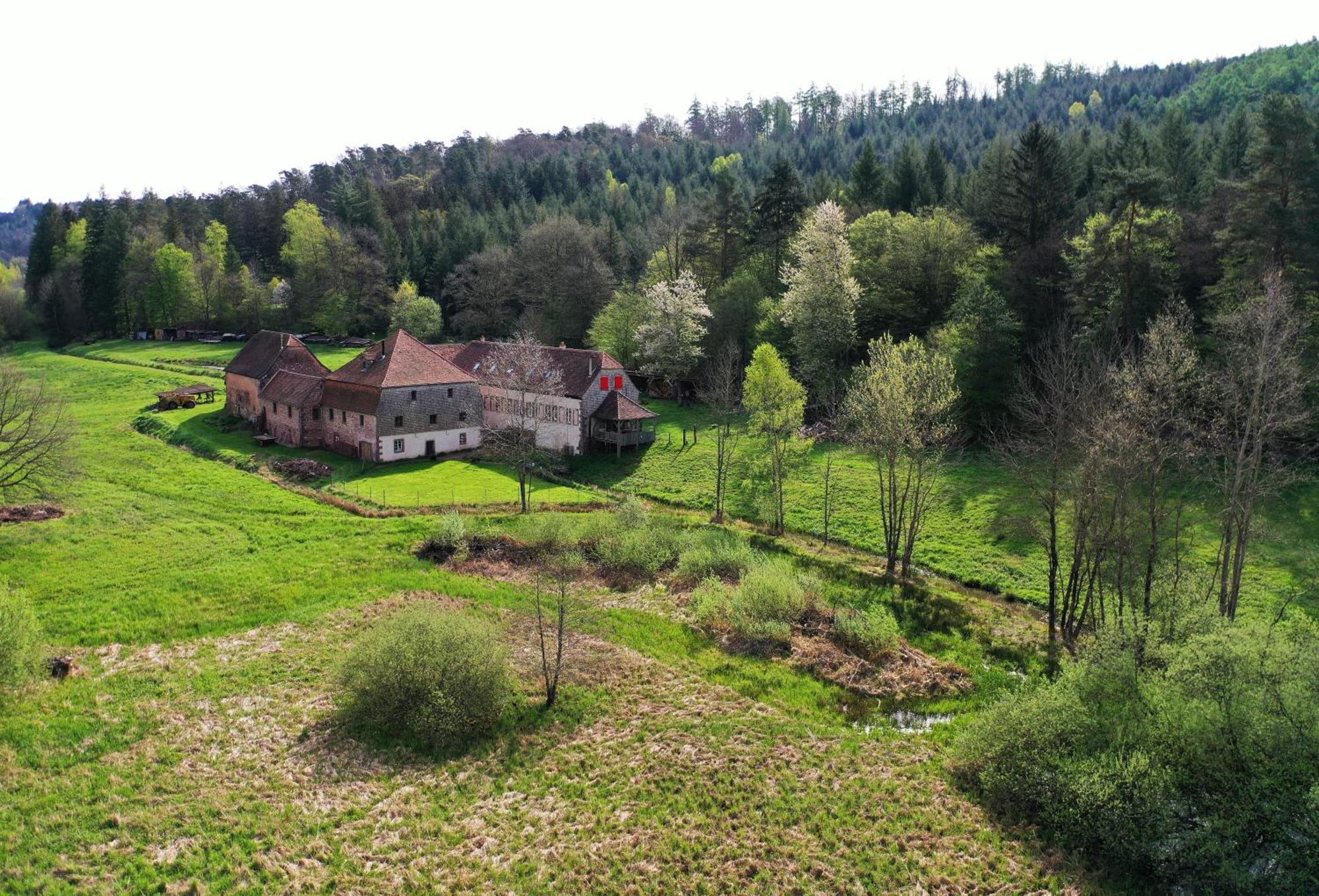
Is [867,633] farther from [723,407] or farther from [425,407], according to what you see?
[425,407]

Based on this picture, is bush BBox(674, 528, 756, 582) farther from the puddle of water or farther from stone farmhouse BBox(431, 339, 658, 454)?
stone farmhouse BBox(431, 339, 658, 454)

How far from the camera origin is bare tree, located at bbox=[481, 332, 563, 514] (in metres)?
47.0

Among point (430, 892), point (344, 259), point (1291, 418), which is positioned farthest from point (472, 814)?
point (344, 259)

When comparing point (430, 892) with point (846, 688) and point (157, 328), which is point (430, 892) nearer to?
point (846, 688)

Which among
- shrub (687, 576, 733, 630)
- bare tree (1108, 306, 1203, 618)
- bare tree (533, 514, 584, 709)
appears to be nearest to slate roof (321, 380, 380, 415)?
bare tree (533, 514, 584, 709)

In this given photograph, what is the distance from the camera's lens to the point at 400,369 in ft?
160

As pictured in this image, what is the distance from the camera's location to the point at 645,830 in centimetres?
1589

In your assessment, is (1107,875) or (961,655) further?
(961,655)

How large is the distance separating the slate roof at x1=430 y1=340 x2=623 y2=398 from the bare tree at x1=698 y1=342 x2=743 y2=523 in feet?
23.7

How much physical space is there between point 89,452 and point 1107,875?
5219cm

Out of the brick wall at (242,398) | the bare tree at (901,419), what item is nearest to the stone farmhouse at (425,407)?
the brick wall at (242,398)

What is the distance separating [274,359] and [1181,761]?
58247mm

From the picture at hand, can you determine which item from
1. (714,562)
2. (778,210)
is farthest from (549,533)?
(778,210)

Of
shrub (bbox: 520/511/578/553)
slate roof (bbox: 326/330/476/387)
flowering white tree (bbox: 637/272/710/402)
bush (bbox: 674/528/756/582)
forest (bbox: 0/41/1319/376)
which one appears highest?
forest (bbox: 0/41/1319/376)
